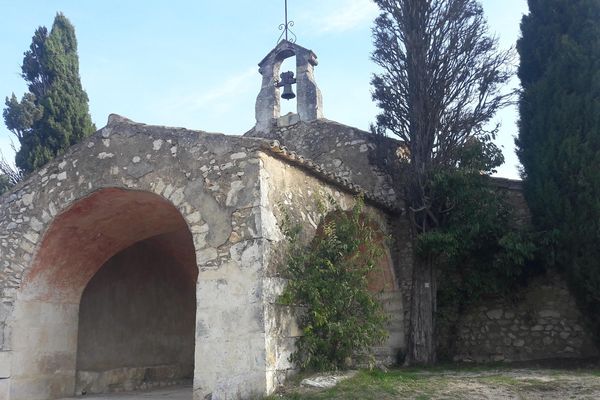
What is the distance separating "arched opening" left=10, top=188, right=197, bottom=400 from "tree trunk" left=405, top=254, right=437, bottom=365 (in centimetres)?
407

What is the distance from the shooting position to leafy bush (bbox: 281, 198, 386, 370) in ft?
23.7

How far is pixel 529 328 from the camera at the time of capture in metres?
10.2

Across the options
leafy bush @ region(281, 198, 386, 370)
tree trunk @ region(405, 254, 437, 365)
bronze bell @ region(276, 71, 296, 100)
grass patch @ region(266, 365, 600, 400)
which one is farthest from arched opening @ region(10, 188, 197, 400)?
tree trunk @ region(405, 254, 437, 365)

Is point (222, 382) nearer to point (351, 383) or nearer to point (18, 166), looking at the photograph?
point (351, 383)

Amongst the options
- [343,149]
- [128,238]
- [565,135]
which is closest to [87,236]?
[128,238]

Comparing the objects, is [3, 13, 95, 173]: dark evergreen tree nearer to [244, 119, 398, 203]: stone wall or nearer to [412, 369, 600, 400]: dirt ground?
[244, 119, 398, 203]: stone wall

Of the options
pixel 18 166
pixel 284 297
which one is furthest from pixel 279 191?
pixel 18 166

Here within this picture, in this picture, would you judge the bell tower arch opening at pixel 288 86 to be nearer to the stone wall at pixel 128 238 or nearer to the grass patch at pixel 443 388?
the stone wall at pixel 128 238

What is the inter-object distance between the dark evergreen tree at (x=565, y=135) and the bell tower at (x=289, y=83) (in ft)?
13.2

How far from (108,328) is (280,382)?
4.34 meters

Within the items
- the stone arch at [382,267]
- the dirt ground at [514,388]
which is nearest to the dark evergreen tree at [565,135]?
the stone arch at [382,267]

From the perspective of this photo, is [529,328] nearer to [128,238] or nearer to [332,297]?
[332,297]

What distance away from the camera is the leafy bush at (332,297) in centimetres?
723

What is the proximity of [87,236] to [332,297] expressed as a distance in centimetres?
380
